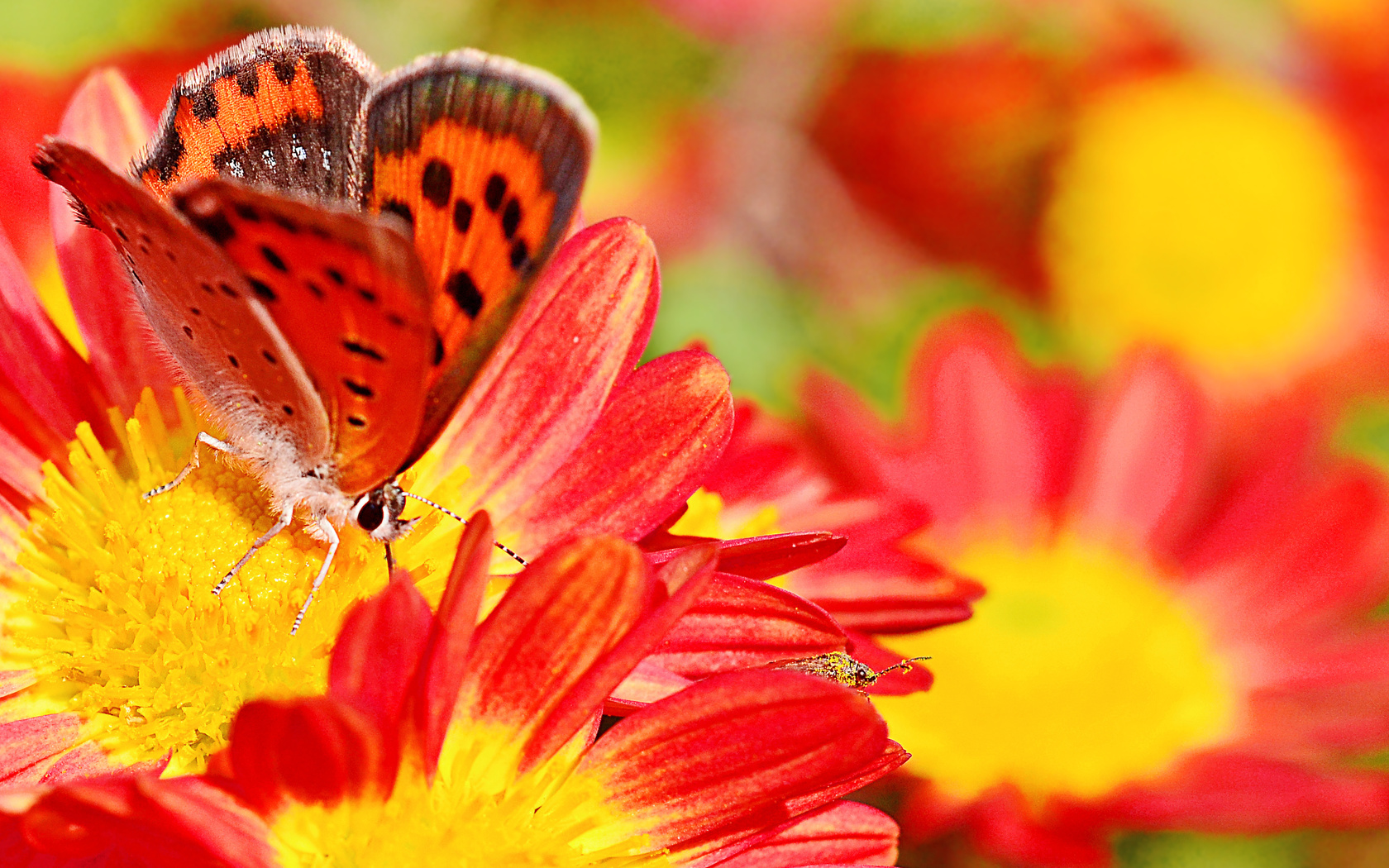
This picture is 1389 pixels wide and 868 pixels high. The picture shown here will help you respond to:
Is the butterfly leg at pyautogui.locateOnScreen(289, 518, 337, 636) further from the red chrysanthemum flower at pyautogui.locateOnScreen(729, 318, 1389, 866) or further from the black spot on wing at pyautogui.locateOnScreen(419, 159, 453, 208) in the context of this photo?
the red chrysanthemum flower at pyautogui.locateOnScreen(729, 318, 1389, 866)

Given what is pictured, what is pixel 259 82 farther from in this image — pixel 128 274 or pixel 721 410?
pixel 721 410

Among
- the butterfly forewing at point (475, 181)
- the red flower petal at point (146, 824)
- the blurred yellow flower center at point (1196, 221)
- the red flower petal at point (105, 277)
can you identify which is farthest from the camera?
the blurred yellow flower center at point (1196, 221)

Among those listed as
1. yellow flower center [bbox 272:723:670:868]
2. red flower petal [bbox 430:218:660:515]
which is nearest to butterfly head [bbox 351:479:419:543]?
red flower petal [bbox 430:218:660:515]

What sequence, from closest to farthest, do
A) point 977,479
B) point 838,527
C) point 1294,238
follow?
point 838,527, point 977,479, point 1294,238

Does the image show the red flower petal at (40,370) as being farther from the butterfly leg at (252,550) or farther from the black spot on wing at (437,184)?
the black spot on wing at (437,184)

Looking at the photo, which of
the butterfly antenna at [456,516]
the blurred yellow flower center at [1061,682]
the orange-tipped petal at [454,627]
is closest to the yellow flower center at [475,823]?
the orange-tipped petal at [454,627]

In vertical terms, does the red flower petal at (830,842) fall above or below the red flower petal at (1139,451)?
below

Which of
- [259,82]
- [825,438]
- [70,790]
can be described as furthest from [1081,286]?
[70,790]
